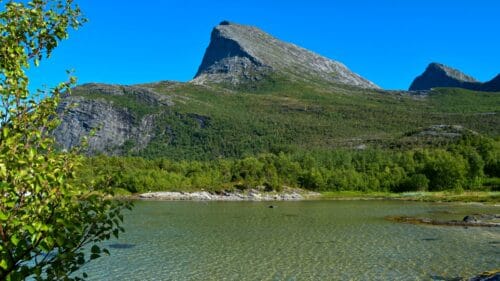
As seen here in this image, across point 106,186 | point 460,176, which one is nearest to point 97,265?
point 106,186

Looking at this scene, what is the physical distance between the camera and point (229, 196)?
167 m

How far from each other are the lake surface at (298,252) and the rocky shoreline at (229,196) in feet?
280

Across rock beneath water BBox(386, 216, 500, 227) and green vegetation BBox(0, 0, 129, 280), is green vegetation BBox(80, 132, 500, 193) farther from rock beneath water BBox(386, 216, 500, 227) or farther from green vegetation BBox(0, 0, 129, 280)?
green vegetation BBox(0, 0, 129, 280)

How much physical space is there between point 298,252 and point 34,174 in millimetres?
42679

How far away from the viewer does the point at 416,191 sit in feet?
591

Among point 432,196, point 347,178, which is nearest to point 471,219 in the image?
point 432,196

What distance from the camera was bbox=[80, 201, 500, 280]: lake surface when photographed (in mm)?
38594

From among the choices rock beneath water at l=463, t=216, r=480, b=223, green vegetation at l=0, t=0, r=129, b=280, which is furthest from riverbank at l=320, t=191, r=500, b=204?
green vegetation at l=0, t=0, r=129, b=280

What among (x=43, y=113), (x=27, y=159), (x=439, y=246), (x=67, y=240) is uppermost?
(x=43, y=113)

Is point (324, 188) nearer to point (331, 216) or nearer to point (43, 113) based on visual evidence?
point (331, 216)

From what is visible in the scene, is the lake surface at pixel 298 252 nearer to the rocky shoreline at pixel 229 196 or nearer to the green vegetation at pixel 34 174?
the green vegetation at pixel 34 174

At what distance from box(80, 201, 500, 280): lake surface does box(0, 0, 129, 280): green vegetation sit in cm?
2755

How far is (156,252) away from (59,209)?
133ft

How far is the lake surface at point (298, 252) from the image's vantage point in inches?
1519
